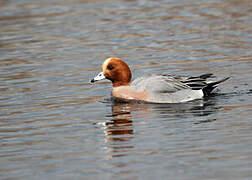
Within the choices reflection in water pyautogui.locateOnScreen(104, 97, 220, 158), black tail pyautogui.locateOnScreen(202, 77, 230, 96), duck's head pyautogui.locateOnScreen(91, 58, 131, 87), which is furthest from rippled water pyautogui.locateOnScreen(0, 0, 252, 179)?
duck's head pyautogui.locateOnScreen(91, 58, 131, 87)

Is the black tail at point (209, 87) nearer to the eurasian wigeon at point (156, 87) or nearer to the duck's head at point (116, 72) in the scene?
the eurasian wigeon at point (156, 87)

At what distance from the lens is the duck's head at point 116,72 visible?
1036 centimetres

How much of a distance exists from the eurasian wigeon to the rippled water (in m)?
0.27

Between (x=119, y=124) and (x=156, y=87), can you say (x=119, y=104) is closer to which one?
(x=156, y=87)

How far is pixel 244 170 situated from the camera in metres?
6.13

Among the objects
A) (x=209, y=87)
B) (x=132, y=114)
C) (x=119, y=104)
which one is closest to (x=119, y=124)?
(x=132, y=114)

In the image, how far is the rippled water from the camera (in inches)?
262

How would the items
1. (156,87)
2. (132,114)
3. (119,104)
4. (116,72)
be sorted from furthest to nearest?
(116,72) → (119,104) → (156,87) → (132,114)

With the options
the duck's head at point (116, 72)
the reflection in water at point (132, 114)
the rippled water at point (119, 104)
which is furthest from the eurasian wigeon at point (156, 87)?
the rippled water at point (119, 104)

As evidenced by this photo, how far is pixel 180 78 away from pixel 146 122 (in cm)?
197

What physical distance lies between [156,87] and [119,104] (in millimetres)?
632

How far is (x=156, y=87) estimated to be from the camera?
9953 millimetres

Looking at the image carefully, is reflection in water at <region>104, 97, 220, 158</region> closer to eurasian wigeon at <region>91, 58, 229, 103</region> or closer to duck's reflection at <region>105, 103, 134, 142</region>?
duck's reflection at <region>105, 103, 134, 142</region>

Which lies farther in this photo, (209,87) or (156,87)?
(209,87)
